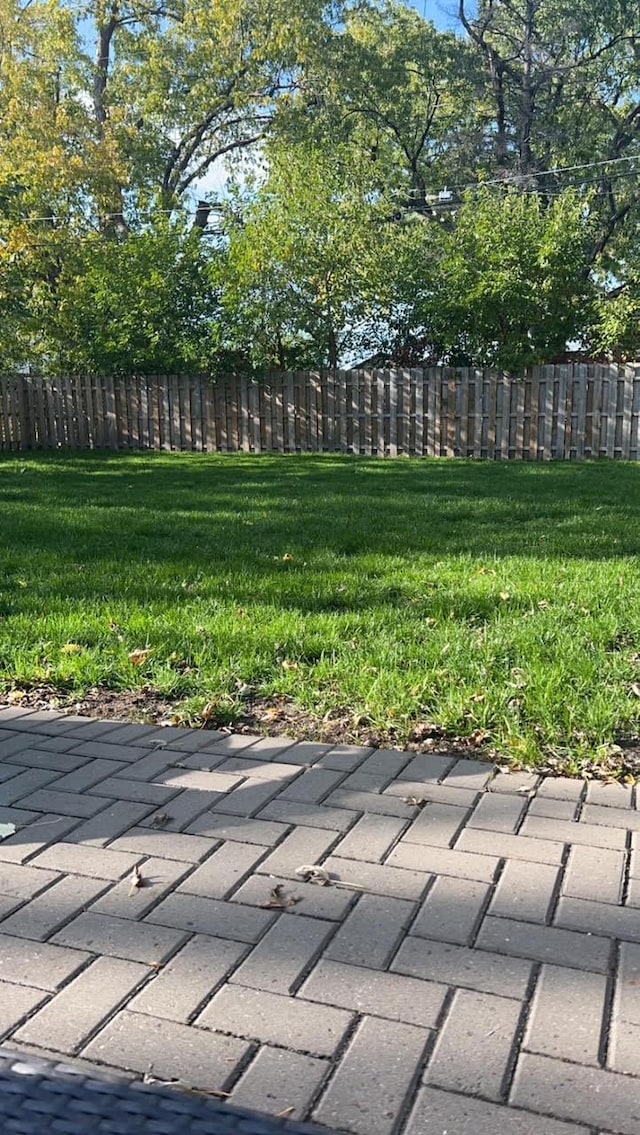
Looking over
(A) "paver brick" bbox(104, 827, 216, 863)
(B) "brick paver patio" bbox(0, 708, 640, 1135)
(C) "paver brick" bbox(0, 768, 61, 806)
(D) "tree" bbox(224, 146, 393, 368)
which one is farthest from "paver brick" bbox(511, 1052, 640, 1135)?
(D) "tree" bbox(224, 146, 393, 368)

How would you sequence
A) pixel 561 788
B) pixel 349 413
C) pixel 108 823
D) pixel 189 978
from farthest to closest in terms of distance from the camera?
pixel 349 413 → pixel 561 788 → pixel 108 823 → pixel 189 978

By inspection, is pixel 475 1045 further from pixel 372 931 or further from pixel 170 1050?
pixel 170 1050

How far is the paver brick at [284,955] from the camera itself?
Answer: 6.55 ft

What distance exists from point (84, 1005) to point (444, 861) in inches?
42.1

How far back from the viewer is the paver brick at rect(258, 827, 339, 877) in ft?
8.19

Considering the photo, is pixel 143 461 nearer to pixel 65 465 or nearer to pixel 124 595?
pixel 65 465

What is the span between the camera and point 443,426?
674 inches

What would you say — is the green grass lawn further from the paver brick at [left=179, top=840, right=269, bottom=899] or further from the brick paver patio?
the paver brick at [left=179, top=840, right=269, bottom=899]

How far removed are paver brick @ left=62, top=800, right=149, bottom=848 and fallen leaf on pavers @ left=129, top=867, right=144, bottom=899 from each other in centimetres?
22

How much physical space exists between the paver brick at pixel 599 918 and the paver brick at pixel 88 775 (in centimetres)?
155

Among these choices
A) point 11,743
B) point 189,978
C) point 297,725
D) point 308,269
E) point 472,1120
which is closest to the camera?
point 472,1120

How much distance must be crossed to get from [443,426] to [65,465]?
7201mm

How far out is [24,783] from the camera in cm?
311

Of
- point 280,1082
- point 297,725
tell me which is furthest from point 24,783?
point 280,1082
